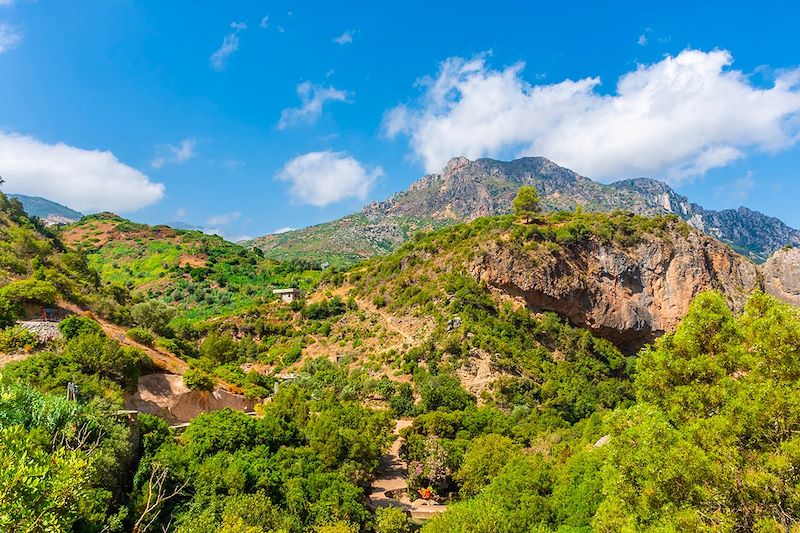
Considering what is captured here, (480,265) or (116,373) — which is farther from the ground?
(480,265)

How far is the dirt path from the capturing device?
27986 mm

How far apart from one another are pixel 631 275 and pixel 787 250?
3251cm

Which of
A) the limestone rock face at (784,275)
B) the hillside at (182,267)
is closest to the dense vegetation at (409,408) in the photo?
the hillside at (182,267)

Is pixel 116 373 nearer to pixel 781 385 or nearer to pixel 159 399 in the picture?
pixel 159 399

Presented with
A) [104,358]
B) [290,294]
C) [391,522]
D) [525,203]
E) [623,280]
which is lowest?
[391,522]

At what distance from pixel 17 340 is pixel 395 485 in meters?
23.6

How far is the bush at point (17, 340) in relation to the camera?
76.0 ft

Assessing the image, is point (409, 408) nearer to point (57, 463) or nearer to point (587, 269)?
point (587, 269)

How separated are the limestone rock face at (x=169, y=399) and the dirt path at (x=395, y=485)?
1192 centimetres

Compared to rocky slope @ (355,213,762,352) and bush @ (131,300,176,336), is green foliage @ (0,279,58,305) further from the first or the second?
rocky slope @ (355,213,762,352)

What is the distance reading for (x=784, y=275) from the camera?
239 feet

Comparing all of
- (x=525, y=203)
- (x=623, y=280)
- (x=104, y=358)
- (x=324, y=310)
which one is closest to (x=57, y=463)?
(x=104, y=358)

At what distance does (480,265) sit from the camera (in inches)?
2245

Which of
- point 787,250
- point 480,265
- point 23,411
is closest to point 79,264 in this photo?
point 23,411
